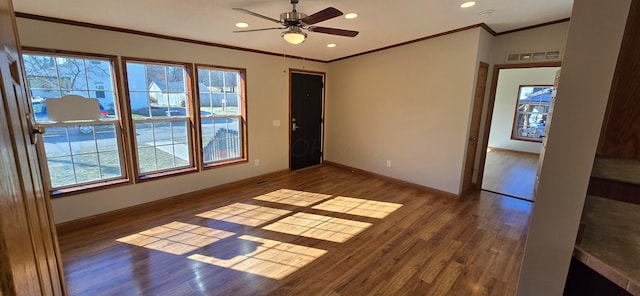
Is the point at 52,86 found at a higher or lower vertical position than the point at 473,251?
higher

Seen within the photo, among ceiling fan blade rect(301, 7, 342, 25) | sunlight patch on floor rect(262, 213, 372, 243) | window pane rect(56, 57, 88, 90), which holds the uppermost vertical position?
ceiling fan blade rect(301, 7, 342, 25)

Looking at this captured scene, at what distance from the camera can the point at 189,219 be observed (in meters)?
3.21

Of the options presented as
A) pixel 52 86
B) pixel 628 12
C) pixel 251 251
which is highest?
pixel 628 12

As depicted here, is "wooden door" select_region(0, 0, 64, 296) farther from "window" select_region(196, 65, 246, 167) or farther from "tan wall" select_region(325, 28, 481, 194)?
"tan wall" select_region(325, 28, 481, 194)

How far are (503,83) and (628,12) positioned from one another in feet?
26.6

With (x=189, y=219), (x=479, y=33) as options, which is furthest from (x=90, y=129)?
(x=479, y=33)

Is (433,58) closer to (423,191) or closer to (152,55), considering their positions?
(423,191)

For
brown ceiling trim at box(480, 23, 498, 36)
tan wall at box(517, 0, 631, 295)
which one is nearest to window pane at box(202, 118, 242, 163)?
brown ceiling trim at box(480, 23, 498, 36)

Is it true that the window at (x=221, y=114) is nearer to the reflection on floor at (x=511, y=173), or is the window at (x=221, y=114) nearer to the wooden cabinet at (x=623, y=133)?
the wooden cabinet at (x=623, y=133)

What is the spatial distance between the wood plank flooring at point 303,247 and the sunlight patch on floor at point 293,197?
2 centimetres

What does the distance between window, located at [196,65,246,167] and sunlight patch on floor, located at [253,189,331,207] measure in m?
0.94

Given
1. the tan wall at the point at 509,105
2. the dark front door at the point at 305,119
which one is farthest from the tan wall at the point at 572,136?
the tan wall at the point at 509,105

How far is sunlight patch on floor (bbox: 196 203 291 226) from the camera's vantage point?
322 centimetres

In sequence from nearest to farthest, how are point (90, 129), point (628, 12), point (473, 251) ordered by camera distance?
point (628, 12), point (473, 251), point (90, 129)
